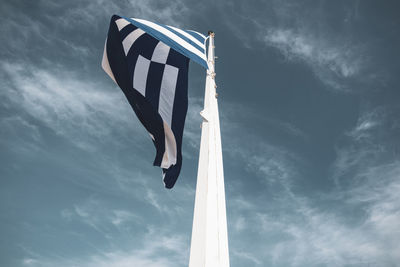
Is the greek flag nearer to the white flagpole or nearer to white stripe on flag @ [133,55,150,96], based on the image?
white stripe on flag @ [133,55,150,96]

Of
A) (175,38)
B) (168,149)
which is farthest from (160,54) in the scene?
(168,149)

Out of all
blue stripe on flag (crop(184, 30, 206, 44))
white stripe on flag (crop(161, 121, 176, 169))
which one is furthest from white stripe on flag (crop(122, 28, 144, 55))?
white stripe on flag (crop(161, 121, 176, 169))

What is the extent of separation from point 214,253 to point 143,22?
24.1ft

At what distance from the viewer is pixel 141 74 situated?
9555mm

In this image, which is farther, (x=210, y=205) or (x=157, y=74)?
(x=157, y=74)

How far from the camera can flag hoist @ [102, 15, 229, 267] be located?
711 centimetres

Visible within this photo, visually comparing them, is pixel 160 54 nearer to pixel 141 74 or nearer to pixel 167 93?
pixel 141 74

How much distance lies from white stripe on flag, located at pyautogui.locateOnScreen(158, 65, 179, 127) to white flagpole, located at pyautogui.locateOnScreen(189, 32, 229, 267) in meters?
1.05

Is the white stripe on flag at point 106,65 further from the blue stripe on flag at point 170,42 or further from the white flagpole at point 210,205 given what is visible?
the white flagpole at point 210,205

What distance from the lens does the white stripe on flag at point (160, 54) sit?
991cm

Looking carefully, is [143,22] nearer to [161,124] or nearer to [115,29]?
[115,29]

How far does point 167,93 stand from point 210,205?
155 inches

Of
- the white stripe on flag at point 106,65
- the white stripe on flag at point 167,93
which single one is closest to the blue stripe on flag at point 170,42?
the white stripe on flag at point 167,93

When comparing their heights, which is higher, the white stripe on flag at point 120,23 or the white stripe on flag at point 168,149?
the white stripe on flag at point 120,23
